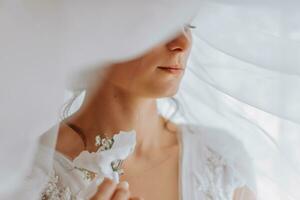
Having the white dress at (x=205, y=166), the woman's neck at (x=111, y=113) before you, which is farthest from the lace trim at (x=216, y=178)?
the woman's neck at (x=111, y=113)

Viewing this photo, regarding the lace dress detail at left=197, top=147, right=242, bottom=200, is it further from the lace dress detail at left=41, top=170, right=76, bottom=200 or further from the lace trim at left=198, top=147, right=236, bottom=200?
the lace dress detail at left=41, top=170, right=76, bottom=200

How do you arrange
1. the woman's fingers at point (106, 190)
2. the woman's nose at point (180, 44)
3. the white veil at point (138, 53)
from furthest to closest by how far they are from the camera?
1. the woman's nose at point (180, 44)
2. the woman's fingers at point (106, 190)
3. the white veil at point (138, 53)

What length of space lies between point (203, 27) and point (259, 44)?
0.26ft

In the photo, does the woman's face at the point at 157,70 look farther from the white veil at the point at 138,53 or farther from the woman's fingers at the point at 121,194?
the woman's fingers at the point at 121,194

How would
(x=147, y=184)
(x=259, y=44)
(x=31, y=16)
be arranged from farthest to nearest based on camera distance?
1. (x=147, y=184)
2. (x=259, y=44)
3. (x=31, y=16)

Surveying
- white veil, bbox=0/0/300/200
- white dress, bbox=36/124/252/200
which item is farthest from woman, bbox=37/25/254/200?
white veil, bbox=0/0/300/200

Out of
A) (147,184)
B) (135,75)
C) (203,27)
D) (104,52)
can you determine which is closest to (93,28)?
(104,52)

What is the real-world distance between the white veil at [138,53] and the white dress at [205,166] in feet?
0.59

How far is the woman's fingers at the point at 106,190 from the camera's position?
1.96 feet

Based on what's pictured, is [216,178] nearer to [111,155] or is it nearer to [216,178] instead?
[216,178]

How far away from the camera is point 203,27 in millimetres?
665

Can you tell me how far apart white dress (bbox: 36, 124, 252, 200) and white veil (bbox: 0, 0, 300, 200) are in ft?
0.59

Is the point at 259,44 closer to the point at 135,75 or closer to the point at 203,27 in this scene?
the point at 203,27

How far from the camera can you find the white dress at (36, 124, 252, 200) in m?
0.86
